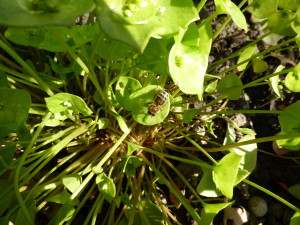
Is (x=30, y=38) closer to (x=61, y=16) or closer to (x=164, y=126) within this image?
(x=61, y=16)

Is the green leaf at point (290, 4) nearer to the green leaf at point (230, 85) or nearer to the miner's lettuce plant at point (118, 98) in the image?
the miner's lettuce plant at point (118, 98)

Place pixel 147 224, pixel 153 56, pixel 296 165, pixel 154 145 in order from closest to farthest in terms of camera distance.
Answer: pixel 153 56 → pixel 147 224 → pixel 154 145 → pixel 296 165

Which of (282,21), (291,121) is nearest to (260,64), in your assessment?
(282,21)

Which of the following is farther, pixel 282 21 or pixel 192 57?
pixel 282 21

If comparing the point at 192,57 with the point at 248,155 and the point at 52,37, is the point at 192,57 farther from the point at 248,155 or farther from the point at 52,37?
the point at 248,155

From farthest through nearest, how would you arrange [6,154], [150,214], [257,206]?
[257,206]
[150,214]
[6,154]

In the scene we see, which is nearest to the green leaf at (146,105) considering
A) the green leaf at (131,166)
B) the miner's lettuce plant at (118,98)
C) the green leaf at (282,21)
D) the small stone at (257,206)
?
the miner's lettuce plant at (118,98)

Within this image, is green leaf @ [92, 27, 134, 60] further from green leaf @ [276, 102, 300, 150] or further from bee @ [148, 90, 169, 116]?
green leaf @ [276, 102, 300, 150]

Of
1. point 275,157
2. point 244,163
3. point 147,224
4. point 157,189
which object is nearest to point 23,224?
point 147,224
